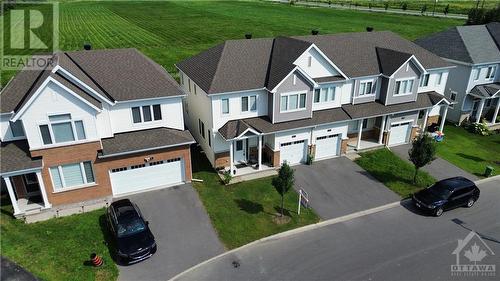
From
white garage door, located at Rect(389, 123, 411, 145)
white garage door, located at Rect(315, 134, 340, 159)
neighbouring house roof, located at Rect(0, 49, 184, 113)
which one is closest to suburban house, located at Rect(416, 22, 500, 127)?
white garage door, located at Rect(389, 123, 411, 145)

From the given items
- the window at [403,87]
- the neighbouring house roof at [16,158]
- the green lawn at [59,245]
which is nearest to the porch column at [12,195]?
the green lawn at [59,245]

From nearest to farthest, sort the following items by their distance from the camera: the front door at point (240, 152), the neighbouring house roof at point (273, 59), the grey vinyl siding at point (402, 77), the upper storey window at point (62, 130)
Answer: the upper storey window at point (62, 130), the neighbouring house roof at point (273, 59), the front door at point (240, 152), the grey vinyl siding at point (402, 77)

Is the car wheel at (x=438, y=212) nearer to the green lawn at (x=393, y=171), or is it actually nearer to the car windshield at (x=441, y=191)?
the car windshield at (x=441, y=191)

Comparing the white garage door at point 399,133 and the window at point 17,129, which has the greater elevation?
the window at point 17,129

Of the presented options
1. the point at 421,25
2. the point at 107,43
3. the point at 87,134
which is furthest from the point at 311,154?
the point at 421,25

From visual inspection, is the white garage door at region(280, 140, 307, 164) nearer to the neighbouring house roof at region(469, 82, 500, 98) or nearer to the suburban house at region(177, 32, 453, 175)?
the suburban house at region(177, 32, 453, 175)

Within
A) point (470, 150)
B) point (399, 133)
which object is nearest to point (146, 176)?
point (399, 133)

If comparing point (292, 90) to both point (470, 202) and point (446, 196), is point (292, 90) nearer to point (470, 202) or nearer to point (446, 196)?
point (446, 196)
